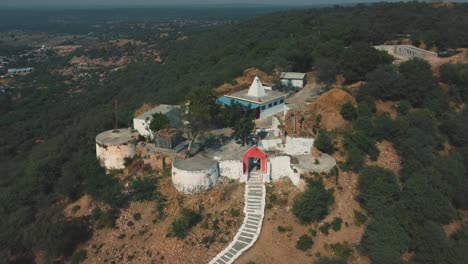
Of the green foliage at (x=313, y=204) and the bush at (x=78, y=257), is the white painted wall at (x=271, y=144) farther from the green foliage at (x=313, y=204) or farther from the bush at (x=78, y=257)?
the bush at (x=78, y=257)

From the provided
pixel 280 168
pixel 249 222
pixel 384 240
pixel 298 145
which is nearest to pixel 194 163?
pixel 249 222

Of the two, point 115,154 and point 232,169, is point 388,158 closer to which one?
point 232,169

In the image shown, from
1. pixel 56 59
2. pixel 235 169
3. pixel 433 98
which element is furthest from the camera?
pixel 56 59

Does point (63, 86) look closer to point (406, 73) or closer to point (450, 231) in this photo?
point (406, 73)

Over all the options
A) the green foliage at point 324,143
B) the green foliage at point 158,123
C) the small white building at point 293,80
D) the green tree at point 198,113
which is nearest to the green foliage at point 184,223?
the green tree at point 198,113

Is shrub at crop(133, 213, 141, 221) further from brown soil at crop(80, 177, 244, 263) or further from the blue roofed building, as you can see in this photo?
the blue roofed building

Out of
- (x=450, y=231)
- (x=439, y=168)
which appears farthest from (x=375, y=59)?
(x=450, y=231)

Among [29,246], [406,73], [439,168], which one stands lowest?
[29,246]
